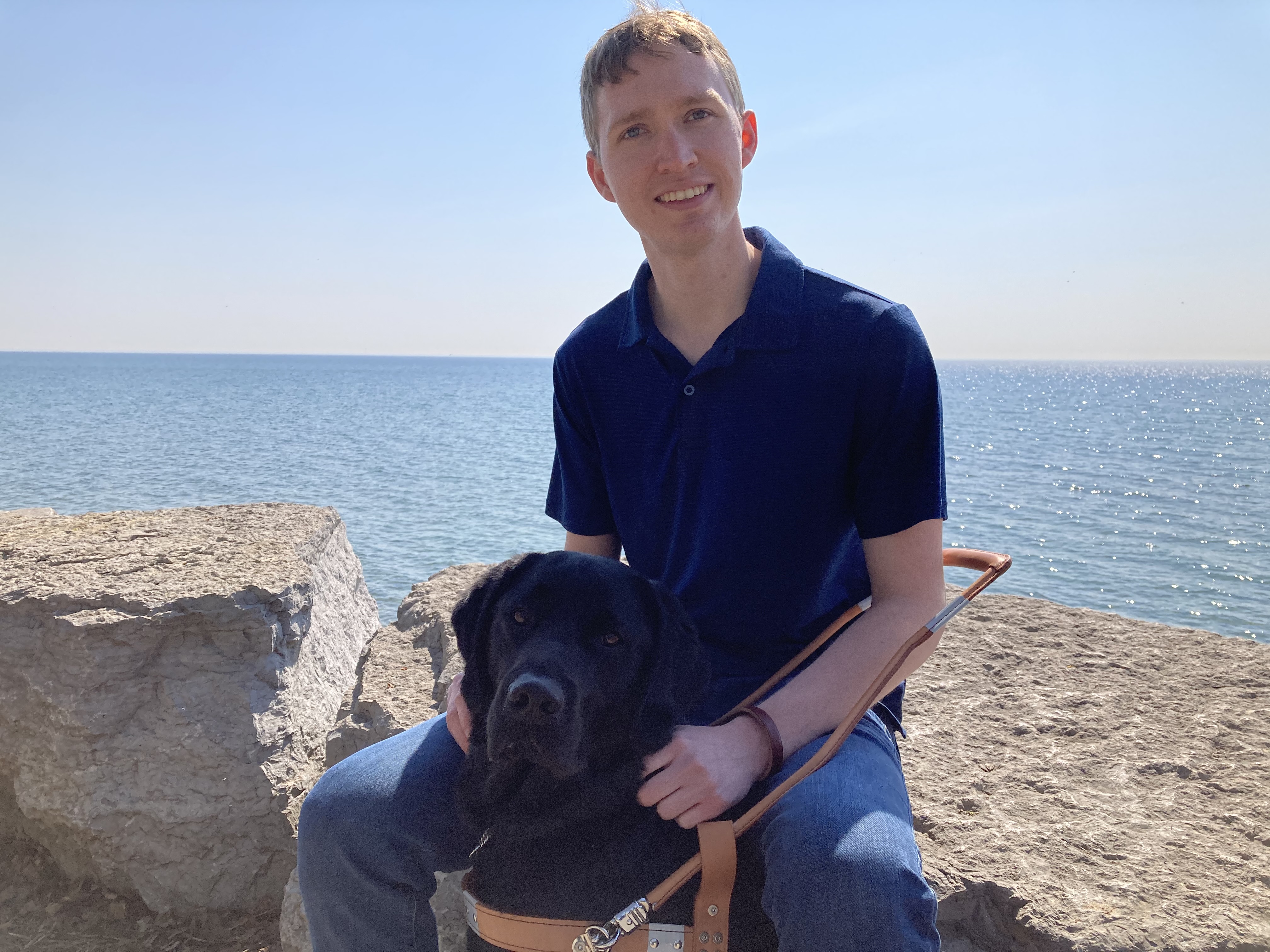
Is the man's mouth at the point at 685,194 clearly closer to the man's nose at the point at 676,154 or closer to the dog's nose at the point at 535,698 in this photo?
the man's nose at the point at 676,154

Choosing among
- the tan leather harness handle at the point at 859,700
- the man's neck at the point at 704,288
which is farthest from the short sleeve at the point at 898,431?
the man's neck at the point at 704,288

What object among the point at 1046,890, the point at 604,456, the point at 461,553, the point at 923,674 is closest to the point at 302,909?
the point at 604,456

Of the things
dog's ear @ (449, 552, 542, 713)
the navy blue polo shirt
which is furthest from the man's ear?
dog's ear @ (449, 552, 542, 713)

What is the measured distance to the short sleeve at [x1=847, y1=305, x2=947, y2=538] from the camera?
6.75 ft

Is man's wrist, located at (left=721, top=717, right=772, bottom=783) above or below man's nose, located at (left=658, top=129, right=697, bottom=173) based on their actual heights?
below

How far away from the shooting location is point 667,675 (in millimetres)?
1928

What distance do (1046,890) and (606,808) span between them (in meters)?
1.27

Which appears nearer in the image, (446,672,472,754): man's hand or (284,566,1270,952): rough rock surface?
(446,672,472,754): man's hand

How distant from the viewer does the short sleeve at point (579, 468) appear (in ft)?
8.39

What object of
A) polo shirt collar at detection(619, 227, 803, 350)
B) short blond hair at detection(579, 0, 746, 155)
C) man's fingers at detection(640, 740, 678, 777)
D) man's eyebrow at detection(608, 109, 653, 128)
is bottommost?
man's fingers at detection(640, 740, 678, 777)

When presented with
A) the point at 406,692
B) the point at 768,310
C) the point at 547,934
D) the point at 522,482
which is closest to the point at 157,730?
the point at 406,692

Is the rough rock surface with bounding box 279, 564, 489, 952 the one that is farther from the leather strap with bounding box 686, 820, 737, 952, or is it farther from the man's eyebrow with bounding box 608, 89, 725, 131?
the man's eyebrow with bounding box 608, 89, 725, 131

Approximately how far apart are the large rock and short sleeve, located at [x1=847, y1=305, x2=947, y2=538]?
2446mm

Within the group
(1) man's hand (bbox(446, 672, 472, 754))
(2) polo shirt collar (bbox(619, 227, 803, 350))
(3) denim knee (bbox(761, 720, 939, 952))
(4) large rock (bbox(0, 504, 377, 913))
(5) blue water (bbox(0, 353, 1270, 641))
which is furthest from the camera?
(5) blue water (bbox(0, 353, 1270, 641))
